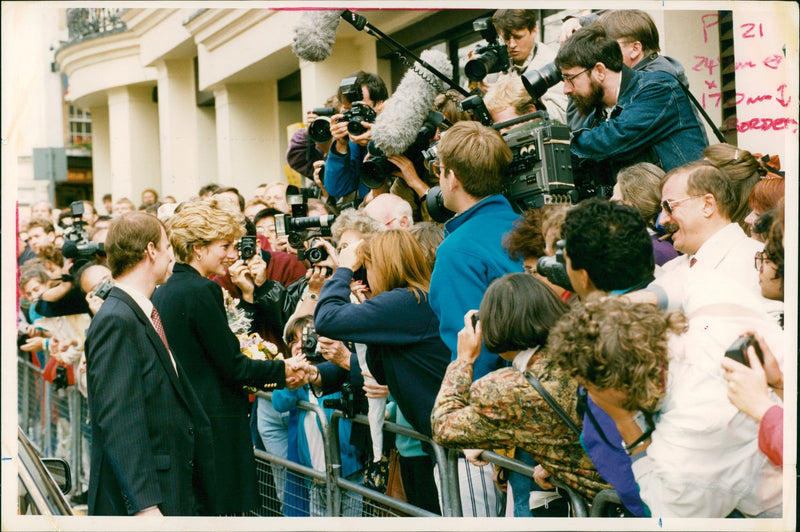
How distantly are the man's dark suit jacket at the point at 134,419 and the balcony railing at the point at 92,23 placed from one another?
15524 millimetres

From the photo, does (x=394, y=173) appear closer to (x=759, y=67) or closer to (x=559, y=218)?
(x=559, y=218)

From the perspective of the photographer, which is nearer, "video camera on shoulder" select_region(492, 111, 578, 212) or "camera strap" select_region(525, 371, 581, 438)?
"camera strap" select_region(525, 371, 581, 438)

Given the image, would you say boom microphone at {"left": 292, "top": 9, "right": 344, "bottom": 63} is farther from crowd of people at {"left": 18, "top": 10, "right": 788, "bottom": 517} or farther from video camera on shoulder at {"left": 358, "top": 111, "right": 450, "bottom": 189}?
video camera on shoulder at {"left": 358, "top": 111, "right": 450, "bottom": 189}

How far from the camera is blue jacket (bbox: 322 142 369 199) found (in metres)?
5.29

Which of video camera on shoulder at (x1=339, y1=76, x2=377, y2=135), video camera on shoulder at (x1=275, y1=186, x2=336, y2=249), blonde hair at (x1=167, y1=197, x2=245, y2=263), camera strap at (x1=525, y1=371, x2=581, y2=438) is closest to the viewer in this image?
camera strap at (x1=525, y1=371, x2=581, y2=438)

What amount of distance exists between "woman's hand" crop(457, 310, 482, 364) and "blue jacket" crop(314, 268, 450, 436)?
2.29 feet

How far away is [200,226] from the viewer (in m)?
4.51

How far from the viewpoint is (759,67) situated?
3176 mm

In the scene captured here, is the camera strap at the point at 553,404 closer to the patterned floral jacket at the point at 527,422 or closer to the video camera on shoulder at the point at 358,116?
the patterned floral jacket at the point at 527,422

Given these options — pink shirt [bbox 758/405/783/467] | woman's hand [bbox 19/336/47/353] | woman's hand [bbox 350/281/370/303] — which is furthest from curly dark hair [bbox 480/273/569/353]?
woman's hand [bbox 19/336/47/353]

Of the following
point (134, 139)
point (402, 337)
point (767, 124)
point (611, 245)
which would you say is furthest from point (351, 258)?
point (134, 139)

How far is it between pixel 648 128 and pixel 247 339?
2.34 m

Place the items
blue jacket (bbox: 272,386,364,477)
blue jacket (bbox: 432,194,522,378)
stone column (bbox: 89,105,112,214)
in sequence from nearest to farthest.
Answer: blue jacket (bbox: 432,194,522,378) → blue jacket (bbox: 272,386,364,477) → stone column (bbox: 89,105,112,214)

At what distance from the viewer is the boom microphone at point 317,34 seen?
5.16 meters
